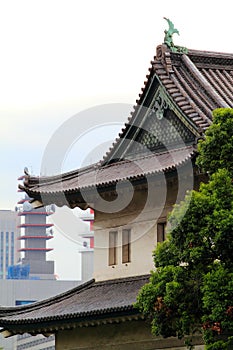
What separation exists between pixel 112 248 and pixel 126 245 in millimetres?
700

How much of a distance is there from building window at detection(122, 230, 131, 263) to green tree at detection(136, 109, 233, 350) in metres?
8.38

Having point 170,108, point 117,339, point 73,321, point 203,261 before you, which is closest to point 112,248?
point 73,321

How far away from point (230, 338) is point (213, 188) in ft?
9.47

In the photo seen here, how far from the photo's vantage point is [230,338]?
20469 millimetres

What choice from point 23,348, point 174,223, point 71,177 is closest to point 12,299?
point 23,348

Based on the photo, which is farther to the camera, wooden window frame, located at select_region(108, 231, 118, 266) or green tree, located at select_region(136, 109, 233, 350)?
wooden window frame, located at select_region(108, 231, 118, 266)

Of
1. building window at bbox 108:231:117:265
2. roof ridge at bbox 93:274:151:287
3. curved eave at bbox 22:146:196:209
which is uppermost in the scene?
curved eave at bbox 22:146:196:209

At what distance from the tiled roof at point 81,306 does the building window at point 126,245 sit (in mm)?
663

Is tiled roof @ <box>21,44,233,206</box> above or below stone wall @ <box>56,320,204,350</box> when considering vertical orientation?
above

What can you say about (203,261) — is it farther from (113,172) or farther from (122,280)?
(113,172)

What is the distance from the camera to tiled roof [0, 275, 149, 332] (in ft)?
90.9

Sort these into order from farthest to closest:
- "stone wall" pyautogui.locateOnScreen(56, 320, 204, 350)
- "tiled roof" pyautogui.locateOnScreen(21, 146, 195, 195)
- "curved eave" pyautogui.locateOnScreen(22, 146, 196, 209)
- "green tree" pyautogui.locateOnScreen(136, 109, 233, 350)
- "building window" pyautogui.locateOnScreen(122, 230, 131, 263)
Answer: "building window" pyautogui.locateOnScreen(122, 230, 131, 263) < "curved eave" pyautogui.locateOnScreen(22, 146, 196, 209) < "tiled roof" pyautogui.locateOnScreen(21, 146, 195, 195) < "stone wall" pyautogui.locateOnScreen(56, 320, 204, 350) < "green tree" pyautogui.locateOnScreen(136, 109, 233, 350)

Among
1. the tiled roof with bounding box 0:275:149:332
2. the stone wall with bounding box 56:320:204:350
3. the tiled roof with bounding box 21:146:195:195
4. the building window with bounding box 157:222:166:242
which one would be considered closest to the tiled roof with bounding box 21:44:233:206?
the tiled roof with bounding box 21:146:195:195

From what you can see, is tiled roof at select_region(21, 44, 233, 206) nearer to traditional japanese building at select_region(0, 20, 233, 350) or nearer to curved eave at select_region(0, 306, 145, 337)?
traditional japanese building at select_region(0, 20, 233, 350)
